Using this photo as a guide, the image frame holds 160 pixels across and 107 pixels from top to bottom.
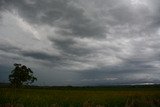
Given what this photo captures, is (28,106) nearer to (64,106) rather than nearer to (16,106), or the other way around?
(64,106)

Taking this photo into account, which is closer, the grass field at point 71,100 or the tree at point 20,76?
the grass field at point 71,100

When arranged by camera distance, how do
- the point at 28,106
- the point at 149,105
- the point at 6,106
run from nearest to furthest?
the point at 6,106, the point at 28,106, the point at 149,105

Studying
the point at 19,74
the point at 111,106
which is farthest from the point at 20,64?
the point at 111,106

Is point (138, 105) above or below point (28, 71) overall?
below

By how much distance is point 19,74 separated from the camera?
7362cm

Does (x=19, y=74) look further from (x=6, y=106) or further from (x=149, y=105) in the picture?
(x=6, y=106)

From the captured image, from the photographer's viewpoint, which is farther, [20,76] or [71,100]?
[20,76]

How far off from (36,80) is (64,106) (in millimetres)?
64203

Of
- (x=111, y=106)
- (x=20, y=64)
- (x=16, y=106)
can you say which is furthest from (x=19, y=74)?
→ (x=16, y=106)

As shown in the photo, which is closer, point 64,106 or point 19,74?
point 64,106

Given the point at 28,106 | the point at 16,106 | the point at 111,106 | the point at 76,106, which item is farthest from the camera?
the point at 111,106

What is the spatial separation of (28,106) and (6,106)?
13.1 feet

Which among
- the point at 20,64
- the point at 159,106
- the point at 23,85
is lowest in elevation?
the point at 159,106

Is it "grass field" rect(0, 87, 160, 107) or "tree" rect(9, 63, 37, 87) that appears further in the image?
"tree" rect(9, 63, 37, 87)
